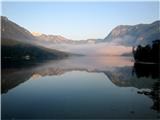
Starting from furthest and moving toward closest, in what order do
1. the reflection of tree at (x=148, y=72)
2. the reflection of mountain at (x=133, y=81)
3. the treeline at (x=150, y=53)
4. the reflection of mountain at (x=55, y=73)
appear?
the treeline at (x=150, y=53) < the reflection of tree at (x=148, y=72) < the reflection of mountain at (x=55, y=73) < the reflection of mountain at (x=133, y=81)

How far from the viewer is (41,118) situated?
28.7 metres

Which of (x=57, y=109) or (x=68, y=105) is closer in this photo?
(x=57, y=109)

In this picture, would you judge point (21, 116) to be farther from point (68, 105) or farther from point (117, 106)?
point (117, 106)

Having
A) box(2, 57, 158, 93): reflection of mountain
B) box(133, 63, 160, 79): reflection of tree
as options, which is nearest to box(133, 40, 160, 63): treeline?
box(2, 57, 158, 93): reflection of mountain

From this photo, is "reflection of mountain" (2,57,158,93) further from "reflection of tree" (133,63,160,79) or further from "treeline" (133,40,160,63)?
"treeline" (133,40,160,63)

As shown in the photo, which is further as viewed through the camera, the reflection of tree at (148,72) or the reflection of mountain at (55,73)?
the reflection of tree at (148,72)

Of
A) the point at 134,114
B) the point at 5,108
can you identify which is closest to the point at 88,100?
the point at 134,114

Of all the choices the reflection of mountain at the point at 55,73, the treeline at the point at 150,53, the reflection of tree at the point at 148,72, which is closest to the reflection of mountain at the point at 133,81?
the reflection of mountain at the point at 55,73

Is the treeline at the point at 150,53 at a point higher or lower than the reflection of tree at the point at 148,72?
higher

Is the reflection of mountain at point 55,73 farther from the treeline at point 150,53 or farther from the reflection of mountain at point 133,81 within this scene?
the treeline at point 150,53

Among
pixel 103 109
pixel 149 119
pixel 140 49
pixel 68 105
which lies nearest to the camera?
pixel 149 119

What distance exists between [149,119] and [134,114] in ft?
9.21

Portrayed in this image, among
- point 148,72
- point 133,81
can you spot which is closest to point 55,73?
point 148,72

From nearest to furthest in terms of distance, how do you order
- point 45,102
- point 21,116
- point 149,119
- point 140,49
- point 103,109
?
point 149,119 → point 21,116 → point 103,109 → point 45,102 → point 140,49
